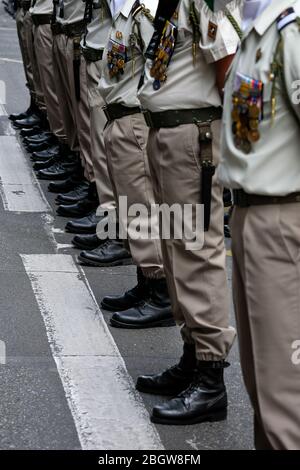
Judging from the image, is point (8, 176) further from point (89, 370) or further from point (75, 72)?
point (89, 370)

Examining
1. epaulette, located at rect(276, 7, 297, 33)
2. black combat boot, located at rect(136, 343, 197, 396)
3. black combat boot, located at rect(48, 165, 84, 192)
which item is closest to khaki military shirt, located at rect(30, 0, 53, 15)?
black combat boot, located at rect(48, 165, 84, 192)

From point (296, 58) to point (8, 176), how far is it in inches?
251

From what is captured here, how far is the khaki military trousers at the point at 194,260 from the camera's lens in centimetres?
466

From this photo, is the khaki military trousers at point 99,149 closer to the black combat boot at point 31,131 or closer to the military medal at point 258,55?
the military medal at point 258,55

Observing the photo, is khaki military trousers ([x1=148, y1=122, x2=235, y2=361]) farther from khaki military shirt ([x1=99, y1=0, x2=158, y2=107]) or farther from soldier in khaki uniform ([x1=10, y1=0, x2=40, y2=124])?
soldier in khaki uniform ([x1=10, y1=0, x2=40, y2=124])

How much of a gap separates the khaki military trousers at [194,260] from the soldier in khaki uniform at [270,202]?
0.97 meters

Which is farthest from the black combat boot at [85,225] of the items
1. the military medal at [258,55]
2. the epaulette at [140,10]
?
the military medal at [258,55]

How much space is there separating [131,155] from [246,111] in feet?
8.08

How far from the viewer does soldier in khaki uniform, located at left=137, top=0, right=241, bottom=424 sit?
464 cm

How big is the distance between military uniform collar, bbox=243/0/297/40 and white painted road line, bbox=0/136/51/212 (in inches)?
199

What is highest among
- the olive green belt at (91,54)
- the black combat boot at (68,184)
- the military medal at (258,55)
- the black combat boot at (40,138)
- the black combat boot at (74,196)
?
the military medal at (258,55)

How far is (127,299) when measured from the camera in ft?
20.0

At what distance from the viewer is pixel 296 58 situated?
345 centimetres
